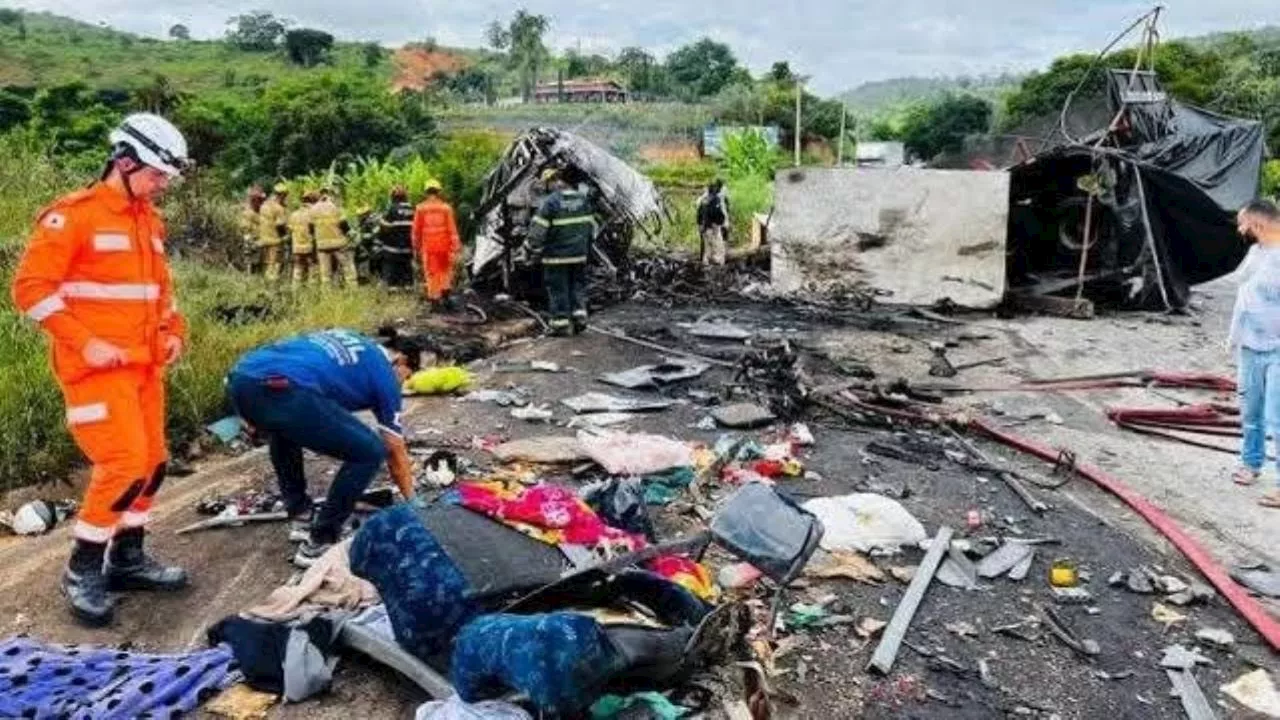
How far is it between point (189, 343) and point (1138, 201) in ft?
32.3

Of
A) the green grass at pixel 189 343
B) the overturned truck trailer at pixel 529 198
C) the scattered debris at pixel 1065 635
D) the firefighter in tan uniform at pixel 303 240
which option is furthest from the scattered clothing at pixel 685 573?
the firefighter in tan uniform at pixel 303 240

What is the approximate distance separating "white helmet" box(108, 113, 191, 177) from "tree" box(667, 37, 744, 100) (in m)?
56.8

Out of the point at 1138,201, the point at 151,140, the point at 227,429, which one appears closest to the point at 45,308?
the point at 151,140

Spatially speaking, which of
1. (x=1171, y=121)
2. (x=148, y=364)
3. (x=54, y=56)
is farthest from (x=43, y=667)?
(x=54, y=56)

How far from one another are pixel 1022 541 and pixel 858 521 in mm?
771

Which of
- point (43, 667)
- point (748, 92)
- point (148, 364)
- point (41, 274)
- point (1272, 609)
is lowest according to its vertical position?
point (1272, 609)

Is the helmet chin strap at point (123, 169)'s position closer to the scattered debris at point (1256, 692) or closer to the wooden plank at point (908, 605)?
the wooden plank at point (908, 605)

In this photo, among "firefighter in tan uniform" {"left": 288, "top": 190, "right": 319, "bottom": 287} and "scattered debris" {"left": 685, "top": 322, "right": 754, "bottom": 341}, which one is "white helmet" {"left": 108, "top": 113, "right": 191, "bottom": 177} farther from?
"firefighter in tan uniform" {"left": 288, "top": 190, "right": 319, "bottom": 287}

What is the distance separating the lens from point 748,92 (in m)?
46.6

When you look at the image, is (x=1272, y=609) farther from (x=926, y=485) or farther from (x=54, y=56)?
(x=54, y=56)

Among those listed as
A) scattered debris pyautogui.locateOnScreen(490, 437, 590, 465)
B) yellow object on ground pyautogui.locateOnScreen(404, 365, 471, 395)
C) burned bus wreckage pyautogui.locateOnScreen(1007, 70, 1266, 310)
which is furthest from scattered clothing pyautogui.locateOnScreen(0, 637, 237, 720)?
burned bus wreckage pyautogui.locateOnScreen(1007, 70, 1266, 310)

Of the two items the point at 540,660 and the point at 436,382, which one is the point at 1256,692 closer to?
the point at 540,660

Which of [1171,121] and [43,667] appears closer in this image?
[43,667]

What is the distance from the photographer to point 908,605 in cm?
405
